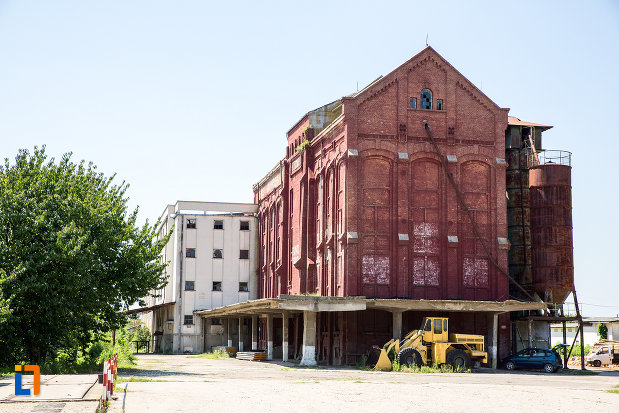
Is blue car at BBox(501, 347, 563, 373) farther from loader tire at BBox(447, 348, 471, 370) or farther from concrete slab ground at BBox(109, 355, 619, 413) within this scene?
concrete slab ground at BBox(109, 355, 619, 413)


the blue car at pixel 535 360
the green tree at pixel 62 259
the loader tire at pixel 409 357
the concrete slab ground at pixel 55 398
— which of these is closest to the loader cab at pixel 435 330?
the loader tire at pixel 409 357

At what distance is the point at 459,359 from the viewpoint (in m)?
39.2

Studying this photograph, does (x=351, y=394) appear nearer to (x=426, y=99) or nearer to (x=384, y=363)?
(x=384, y=363)

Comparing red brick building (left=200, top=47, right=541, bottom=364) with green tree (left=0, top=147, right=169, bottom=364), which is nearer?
green tree (left=0, top=147, right=169, bottom=364)

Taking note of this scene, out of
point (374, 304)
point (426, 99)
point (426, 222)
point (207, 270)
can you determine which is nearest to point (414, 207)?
point (426, 222)

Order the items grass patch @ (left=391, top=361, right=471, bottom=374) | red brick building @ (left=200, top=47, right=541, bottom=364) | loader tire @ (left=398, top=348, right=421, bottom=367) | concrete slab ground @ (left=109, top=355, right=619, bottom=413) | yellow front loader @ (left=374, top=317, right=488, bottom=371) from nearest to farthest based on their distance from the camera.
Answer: concrete slab ground @ (left=109, top=355, right=619, bottom=413) < grass patch @ (left=391, top=361, right=471, bottom=374) < loader tire @ (left=398, top=348, right=421, bottom=367) < yellow front loader @ (left=374, top=317, right=488, bottom=371) < red brick building @ (left=200, top=47, right=541, bottom=364)

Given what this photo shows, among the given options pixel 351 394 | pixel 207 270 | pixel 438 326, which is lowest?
pixel 351 394

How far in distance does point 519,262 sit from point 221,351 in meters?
23.0

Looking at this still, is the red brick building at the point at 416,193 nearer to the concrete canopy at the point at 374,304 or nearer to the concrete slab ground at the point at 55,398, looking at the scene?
the concrete canopy at the point at 374,304

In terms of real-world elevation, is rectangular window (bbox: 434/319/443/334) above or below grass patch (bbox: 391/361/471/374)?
above

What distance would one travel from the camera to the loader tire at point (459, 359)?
3906cm

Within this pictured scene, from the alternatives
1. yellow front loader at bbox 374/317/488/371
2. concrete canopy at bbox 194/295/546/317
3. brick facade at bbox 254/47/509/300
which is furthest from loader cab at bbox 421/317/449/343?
brick facade at bbox 254/47/509/300

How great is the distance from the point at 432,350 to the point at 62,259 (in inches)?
690

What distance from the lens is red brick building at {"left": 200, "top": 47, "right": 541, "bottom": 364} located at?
47.9 meters
